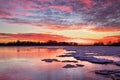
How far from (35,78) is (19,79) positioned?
2.66ft

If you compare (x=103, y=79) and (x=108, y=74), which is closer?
(x=103, y=79)

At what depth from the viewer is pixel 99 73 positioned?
1147cm

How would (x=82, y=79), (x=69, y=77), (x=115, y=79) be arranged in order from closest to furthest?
(x=115, y=79)
(x=82, y=79)
(x=69, y=77)

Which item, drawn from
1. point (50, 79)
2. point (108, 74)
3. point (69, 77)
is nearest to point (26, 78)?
point (50, 79)

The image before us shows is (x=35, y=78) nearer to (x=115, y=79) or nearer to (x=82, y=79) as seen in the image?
(x=82, y=79)

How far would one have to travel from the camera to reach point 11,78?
34.6 ft

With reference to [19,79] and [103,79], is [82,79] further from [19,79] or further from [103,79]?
[19,79]

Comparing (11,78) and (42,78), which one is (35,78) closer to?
(42,78)

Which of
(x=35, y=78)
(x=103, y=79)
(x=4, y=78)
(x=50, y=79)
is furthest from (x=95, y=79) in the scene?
(x=4, y=78)

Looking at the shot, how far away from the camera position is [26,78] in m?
10.6

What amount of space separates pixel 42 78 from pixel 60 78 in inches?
35.8

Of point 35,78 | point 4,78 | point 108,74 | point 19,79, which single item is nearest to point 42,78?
point 35,78

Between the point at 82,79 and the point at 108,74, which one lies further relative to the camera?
the point at 108,74

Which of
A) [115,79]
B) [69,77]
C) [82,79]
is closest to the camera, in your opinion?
[115,79]
